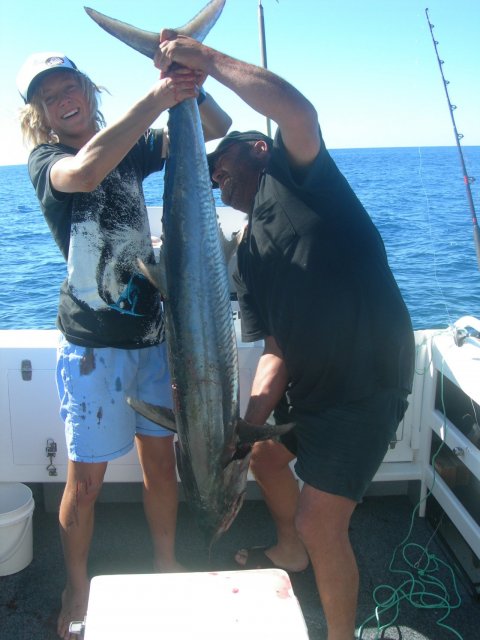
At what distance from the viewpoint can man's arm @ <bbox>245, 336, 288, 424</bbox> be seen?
2477 mm

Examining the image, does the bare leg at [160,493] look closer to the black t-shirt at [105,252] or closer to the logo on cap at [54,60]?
the black t-shirt at [105,252]

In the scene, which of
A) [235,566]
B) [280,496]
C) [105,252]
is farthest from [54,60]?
[235,566]

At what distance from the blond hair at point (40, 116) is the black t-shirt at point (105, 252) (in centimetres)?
9

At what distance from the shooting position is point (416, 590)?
2676mm

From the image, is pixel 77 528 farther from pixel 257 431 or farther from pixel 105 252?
pixel 105 252

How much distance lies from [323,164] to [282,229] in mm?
260

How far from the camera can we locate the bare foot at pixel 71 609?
2.44 m

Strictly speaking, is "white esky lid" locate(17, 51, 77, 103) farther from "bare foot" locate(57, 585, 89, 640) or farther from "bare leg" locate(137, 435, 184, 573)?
"bare foot" locate(57, 585, 89, 640)

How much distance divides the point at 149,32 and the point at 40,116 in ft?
1.79

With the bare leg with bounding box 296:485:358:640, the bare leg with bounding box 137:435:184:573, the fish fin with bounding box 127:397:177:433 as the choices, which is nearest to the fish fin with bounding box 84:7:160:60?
the fish fin with bounding box 127:397:177:433

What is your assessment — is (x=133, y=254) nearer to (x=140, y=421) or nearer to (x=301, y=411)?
(x=140, y=421)

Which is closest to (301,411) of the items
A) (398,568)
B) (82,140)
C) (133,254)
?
(133,254)

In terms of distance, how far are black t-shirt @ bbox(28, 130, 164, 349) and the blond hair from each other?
0.29ft

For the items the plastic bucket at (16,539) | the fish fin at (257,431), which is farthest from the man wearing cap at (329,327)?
the plastic bucket at (16,539)
